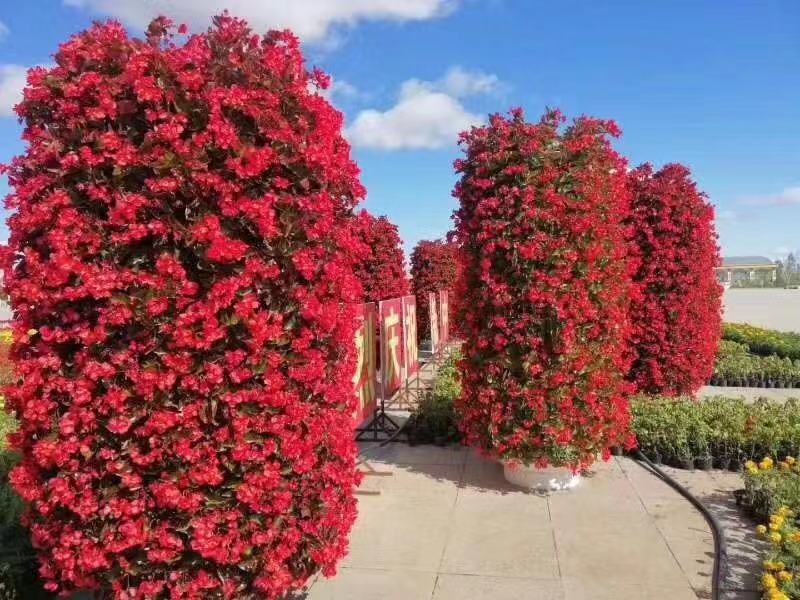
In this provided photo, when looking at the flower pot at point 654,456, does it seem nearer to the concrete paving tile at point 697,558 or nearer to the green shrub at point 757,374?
the concrete paving tile at point 697,558

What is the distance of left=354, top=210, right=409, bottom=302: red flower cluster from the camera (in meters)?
14.1

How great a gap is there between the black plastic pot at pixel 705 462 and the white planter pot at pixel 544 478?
1.57 meters

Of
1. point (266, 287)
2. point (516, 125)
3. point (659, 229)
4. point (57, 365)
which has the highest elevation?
point (516, 125)

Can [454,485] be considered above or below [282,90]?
below

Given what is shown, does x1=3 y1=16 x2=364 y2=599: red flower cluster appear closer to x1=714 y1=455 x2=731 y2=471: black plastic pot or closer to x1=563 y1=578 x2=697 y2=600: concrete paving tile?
x1=563 y1=578 x2=697 y2=600: concrete paving tile

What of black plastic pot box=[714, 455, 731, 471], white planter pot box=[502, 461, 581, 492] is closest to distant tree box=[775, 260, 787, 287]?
black plastic pot box=[714, 455, 731, 471]

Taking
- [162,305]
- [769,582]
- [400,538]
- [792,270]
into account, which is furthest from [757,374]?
[792,270]

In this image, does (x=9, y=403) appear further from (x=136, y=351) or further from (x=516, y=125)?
(x=516, y=125)

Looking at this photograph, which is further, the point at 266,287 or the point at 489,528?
the point at 489,528

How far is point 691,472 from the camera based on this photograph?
20.1ft

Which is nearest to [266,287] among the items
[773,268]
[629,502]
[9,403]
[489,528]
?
[9,403]

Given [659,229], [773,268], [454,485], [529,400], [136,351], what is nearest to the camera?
[136,351]

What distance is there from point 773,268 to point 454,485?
131440mm

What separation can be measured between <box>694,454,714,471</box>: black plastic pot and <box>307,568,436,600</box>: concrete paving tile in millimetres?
3629
